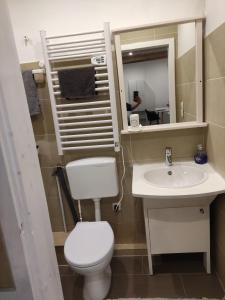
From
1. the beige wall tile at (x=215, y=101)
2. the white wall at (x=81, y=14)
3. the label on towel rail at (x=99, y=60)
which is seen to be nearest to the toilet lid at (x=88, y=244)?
the beige wall tile at (x=215, y=101)

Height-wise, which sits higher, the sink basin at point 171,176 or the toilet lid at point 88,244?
the sink basin at point 171,176

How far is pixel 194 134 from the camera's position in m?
1.75

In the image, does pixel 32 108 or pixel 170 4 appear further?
pixel 32 108

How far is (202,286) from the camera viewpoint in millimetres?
1629

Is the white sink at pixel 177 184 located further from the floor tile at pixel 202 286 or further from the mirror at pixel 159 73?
the floor tile at pixel 202 286

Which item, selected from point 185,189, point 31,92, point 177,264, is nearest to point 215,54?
point 185,189

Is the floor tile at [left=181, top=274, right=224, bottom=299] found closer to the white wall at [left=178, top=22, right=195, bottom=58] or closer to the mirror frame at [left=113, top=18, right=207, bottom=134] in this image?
the mirror frame at [left=113, top=18, right=207, bottom=134]

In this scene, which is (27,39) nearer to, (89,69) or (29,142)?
(89,69)

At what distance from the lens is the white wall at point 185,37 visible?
158 cm

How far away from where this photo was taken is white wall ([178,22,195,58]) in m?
1.58

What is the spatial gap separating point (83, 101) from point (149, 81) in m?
0.55

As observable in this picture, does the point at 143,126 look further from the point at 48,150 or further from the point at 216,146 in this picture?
the point at 48,150

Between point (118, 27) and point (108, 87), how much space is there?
0.45 metres

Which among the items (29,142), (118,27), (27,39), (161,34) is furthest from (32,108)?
(29,142)
